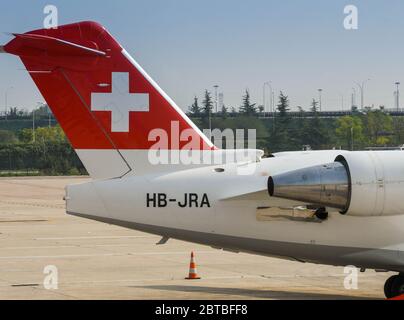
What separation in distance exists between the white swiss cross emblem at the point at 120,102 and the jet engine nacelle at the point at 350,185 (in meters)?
3.33

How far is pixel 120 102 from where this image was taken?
19938 millimetres

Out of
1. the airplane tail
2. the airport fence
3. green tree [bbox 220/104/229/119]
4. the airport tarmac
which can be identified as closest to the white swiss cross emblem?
the airplane tail

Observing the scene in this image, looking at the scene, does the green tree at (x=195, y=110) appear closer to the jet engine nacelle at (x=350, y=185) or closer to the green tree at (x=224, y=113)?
the green tree at (x=224, y=113)

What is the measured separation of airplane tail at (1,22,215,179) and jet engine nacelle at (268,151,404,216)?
2.97 meters

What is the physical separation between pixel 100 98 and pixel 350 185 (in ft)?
17.7

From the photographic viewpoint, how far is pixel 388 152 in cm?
1934

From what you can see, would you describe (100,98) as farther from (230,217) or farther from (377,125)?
(377,125)

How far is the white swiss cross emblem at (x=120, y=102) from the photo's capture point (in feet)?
65.0

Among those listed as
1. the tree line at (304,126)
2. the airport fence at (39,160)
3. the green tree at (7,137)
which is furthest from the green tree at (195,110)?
the green tree at (7,137)
